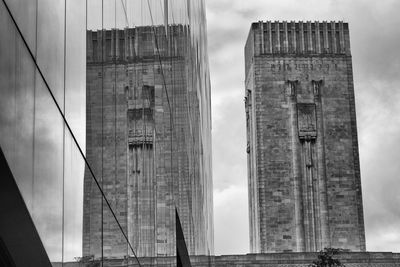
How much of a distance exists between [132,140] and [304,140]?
53.6 metres

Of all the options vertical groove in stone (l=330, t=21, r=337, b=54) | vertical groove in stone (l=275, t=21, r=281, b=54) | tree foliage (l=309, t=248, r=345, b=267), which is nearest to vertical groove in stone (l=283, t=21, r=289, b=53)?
vertical groove in stone (l=275, t=21, r=281, b=54)

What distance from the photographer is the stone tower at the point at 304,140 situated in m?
58.8

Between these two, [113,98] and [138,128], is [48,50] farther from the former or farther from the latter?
[138,128]

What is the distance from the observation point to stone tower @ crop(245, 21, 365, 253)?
193ft

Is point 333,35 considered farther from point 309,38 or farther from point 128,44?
point 128,44

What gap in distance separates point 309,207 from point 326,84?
7.93 meters

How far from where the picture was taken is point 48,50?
4.24 m

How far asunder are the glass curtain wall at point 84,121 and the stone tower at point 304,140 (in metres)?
50.3

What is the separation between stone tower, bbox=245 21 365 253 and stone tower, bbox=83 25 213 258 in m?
48.0

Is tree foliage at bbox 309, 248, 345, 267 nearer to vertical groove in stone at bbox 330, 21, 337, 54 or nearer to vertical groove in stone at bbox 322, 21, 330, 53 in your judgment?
vertical groove in stone at bbox 322, 21, 330, 53

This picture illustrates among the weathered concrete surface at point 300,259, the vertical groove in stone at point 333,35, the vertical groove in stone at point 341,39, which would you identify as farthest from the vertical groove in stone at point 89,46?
the vertical groove in stone at point 341,39

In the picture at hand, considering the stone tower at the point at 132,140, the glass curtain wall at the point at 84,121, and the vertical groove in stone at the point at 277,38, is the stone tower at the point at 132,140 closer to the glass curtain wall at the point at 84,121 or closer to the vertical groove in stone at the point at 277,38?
the glass curtain wall at the point at 84,121

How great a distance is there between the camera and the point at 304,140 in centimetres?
6019

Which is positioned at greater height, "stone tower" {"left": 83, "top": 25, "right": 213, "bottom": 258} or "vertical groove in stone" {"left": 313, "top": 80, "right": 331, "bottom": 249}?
"vertical groove in stone" {"left": 313, "top": 80, "right": 331, "bottom": 249}
